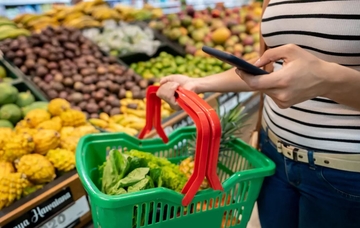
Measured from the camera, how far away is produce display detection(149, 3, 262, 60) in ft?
11.1

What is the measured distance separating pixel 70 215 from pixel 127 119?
0.80m

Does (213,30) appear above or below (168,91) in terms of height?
below

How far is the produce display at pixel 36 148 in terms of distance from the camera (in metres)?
1.30

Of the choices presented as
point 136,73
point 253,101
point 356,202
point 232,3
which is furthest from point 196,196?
point 232,3

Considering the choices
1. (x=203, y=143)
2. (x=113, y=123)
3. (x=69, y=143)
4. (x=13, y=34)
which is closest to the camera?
(x=203, y=143)

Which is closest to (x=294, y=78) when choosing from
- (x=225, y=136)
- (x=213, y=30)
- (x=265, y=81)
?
(x=265, y=81)

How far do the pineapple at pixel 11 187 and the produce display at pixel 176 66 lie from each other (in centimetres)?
151

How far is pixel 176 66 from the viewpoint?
9.71 ft

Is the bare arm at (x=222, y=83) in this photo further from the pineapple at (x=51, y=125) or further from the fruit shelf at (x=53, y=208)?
the pineapple at (x=51, y=125)

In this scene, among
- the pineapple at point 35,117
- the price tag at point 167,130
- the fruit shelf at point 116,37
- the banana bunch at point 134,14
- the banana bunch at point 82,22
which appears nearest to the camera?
the pineapple at point 35,117

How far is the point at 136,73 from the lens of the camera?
8.80 ft

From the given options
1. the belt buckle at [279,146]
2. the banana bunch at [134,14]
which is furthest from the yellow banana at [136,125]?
the banana bunch at [134,14]

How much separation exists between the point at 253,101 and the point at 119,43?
1.23 metres

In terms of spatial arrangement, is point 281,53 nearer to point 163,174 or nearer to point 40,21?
point 163,174
